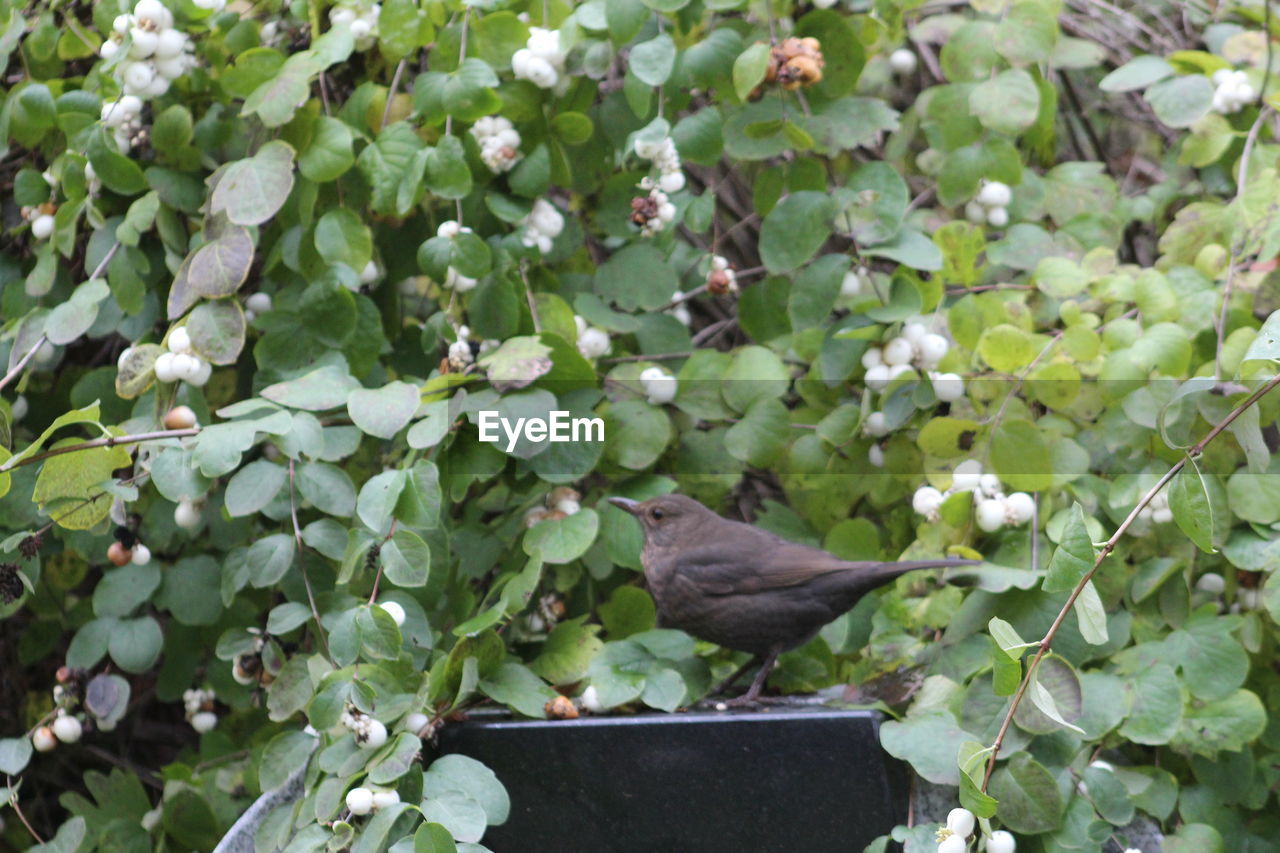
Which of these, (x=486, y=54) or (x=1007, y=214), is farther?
(x=1007, y=214)

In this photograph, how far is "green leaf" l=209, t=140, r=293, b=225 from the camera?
6.39ft

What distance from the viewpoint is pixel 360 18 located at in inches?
85.0

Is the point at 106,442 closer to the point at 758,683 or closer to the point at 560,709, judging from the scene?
the point at 560,709

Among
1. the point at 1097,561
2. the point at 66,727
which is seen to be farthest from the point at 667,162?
the point at 66,727

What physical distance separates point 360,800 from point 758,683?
0.70 metres

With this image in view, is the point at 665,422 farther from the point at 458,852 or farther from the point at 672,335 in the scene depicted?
the point at 458,852

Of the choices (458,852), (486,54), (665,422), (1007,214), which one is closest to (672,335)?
(665,422)

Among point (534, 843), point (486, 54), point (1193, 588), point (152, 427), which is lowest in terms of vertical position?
point (1193, 588)

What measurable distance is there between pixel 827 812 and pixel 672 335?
3.52ft

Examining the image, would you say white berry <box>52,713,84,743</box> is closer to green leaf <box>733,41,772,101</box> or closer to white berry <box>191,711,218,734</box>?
white berry <box>191,711,218,734</box>

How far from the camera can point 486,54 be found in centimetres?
216

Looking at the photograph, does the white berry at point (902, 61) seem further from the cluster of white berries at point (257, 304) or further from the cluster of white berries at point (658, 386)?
the cluster of white berries at point (257, 304)

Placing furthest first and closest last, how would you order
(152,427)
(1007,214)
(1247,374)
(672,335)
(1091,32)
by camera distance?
1. (1091,32)
2. (1007,214)
3. (672,335)
4. (152,427)
5. (1247,374)

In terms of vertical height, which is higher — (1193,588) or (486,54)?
(486,54)
